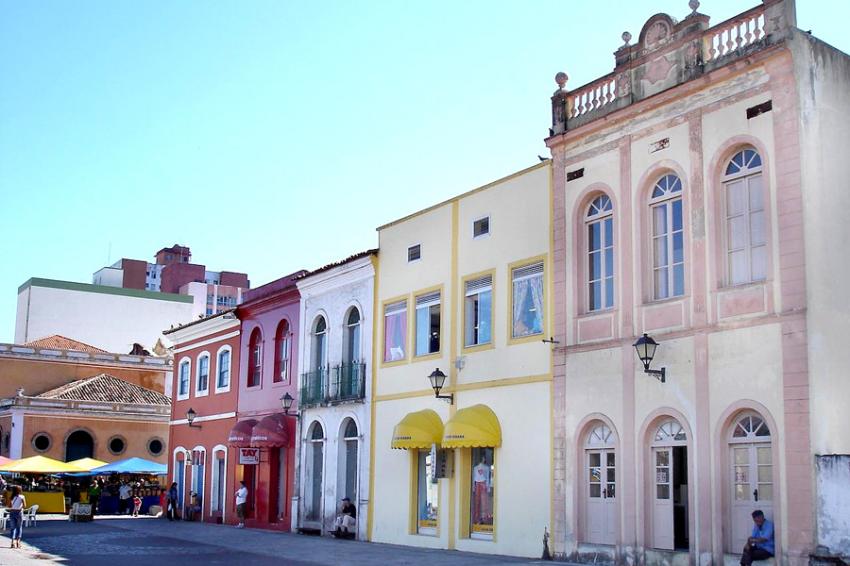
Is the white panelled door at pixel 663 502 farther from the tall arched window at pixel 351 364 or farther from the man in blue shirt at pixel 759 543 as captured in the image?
the tall arched window at pixel 351 364

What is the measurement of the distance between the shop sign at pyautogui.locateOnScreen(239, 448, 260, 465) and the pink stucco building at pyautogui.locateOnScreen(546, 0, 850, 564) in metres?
13.1

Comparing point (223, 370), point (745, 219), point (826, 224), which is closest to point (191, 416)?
point (223, 370)

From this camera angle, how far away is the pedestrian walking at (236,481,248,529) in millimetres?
29297

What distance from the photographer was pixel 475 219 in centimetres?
2172

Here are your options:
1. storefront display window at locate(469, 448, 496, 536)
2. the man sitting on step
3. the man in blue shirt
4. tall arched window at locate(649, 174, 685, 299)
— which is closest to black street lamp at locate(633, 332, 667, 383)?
tall arched window at locate(649, 174, 685, 299)

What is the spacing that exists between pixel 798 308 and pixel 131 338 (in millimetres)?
61425

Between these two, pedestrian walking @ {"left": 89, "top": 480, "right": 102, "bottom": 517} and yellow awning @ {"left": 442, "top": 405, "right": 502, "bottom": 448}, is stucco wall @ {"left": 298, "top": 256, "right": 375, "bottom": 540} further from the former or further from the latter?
pedestrian walking @ {"left": 89, "top": 480, "right": 102, "bottom": 517}

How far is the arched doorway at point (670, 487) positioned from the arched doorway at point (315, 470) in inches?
456

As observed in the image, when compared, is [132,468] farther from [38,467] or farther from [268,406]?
[268,406]

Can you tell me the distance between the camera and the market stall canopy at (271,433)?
90.5 ft

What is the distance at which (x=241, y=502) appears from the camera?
96.4 ft

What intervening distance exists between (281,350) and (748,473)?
55.2ft

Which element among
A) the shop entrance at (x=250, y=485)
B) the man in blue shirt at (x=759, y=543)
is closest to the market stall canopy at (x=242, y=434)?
the shop entrance at (x=250, y=485)

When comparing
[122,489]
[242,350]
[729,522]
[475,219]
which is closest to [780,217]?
[729,522]
